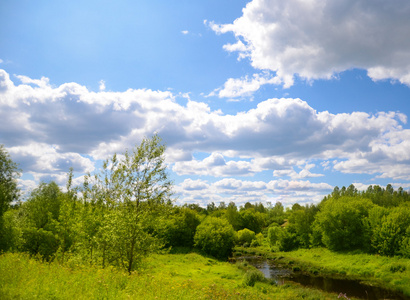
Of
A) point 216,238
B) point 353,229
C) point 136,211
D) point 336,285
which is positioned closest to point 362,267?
point 336,285

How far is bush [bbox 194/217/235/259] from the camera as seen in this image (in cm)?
5475

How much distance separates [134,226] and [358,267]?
1744 inches

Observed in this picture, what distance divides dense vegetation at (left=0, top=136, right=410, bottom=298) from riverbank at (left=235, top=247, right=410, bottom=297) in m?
2.83

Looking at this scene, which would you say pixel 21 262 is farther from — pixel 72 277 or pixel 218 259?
pixel 218 259

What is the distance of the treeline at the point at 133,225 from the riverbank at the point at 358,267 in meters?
3.12

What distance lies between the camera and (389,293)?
110 ft

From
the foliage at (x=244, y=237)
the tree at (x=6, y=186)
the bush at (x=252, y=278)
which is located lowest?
the foliage at (x=244, y=237)

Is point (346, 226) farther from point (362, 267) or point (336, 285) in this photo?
point (336, 285)

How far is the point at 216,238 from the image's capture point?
2156 inches

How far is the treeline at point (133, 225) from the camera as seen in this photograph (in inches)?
755

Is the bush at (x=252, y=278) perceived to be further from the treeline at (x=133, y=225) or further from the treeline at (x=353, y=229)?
the treeline at (x=353, y=229)

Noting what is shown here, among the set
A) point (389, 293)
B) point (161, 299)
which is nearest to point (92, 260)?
point (161, 299)

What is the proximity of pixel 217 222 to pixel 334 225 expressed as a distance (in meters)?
26.7

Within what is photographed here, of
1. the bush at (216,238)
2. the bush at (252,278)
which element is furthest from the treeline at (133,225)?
the bush at (252,278)
